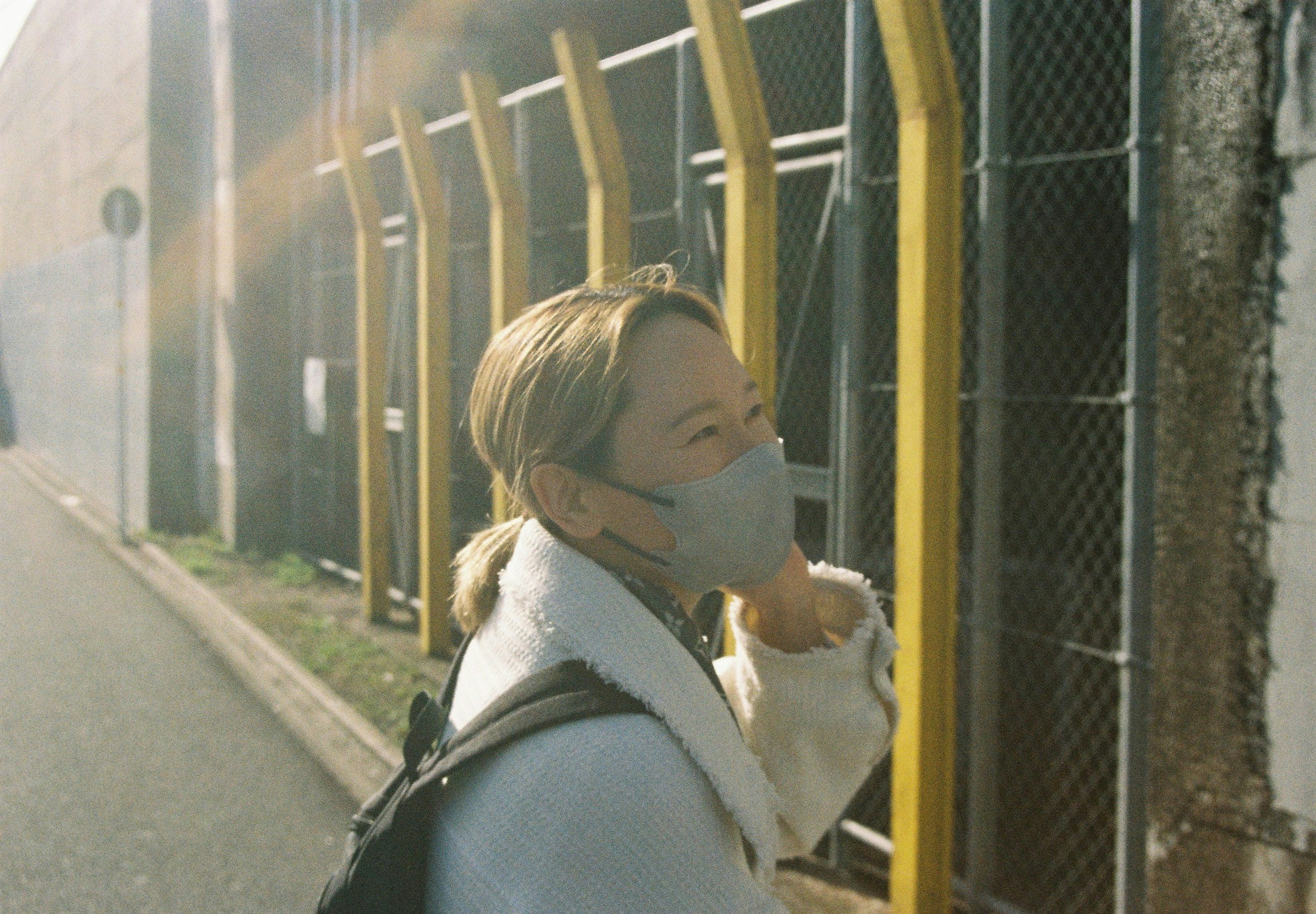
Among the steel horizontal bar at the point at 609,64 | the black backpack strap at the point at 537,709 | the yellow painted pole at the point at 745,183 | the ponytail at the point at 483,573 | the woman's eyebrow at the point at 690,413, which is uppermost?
the steel horizontal bar at the point at 609,64

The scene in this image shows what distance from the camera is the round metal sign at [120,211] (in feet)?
38.9

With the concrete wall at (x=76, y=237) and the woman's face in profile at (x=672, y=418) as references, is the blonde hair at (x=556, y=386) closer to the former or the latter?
the woman's face in profile at (x=672, y=418)

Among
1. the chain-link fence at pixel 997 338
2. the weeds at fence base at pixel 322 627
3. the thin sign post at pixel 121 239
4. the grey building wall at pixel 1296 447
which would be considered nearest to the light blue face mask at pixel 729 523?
the grey building wall at pixel 1296 447

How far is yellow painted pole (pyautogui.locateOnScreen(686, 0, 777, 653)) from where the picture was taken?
4.09 metres

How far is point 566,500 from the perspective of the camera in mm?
1699

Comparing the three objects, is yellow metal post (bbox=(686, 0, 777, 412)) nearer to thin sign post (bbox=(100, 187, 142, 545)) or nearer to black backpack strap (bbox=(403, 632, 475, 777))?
black backpack strap (bbox=(403, 632, 475, 777))

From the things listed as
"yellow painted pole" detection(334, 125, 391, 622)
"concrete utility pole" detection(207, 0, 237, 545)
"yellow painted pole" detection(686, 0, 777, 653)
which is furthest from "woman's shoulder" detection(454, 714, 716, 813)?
"concrete utility pole" detection(207, 0, 237, 545)

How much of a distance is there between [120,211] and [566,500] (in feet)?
38.2

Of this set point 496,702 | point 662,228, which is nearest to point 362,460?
point 662,228

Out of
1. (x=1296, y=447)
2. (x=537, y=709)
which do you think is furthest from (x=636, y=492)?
(x=1296, y=447)

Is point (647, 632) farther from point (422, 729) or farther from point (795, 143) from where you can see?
point (795, 143)

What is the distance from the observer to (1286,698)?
9.47ft

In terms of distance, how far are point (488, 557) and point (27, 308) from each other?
897 inches

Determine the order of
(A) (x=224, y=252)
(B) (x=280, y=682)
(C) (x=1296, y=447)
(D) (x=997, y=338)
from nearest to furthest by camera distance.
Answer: (C) (x=1296, y=447)
(D) (x=997, y=338)
(B) (x=280, y=682)
(A) (x=224, y=252)
